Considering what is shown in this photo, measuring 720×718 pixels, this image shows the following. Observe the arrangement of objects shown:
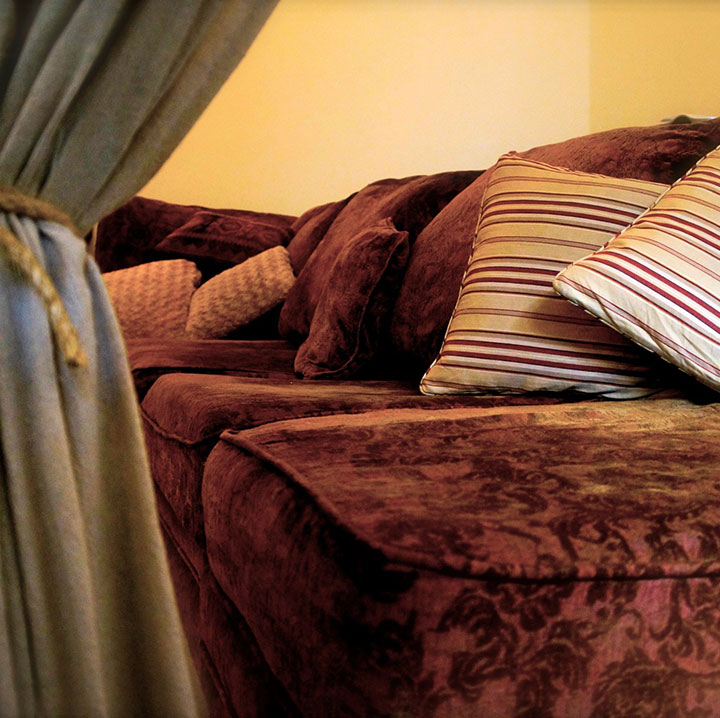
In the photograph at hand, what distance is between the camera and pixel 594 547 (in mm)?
582

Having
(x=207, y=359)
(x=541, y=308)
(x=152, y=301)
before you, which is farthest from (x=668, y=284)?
(x=152, y=301)

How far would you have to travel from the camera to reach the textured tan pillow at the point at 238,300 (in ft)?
8.37

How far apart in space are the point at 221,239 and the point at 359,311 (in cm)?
135

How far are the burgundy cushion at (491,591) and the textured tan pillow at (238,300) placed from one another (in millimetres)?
1857

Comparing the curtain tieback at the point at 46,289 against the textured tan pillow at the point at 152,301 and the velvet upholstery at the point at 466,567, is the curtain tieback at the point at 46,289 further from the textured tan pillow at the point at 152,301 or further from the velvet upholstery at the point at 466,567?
the textured tan pillow at the point at 152,301

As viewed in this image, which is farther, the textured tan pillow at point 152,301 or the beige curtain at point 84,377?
the textured tan pillow at point 152,301

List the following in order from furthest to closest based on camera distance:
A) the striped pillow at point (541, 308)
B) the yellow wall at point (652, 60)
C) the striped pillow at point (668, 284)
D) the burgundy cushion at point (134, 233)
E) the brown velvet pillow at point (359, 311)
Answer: the burgundy cushion at point (134, 233), the yellow wall at point (652, 60), the brown velvet pillow at point (359, 311), the striped pillow at point (541, 308), the striped pillow at point (668, 284)

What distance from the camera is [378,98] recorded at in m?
3.56

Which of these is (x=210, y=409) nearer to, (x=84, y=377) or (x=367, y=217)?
(x=84, y=377)

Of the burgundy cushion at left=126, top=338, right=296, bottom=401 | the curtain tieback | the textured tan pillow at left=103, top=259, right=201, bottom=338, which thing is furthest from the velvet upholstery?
the textured tan pillow at left=103, top=259, right=201, bottom=338

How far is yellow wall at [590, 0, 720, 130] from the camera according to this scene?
9.20ft

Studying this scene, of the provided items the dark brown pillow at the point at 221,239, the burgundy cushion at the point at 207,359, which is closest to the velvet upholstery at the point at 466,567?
the burgundy cushion at the point at 207,359

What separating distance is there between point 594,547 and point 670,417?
0.48 m

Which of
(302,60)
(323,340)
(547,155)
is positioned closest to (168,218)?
(302,60)
